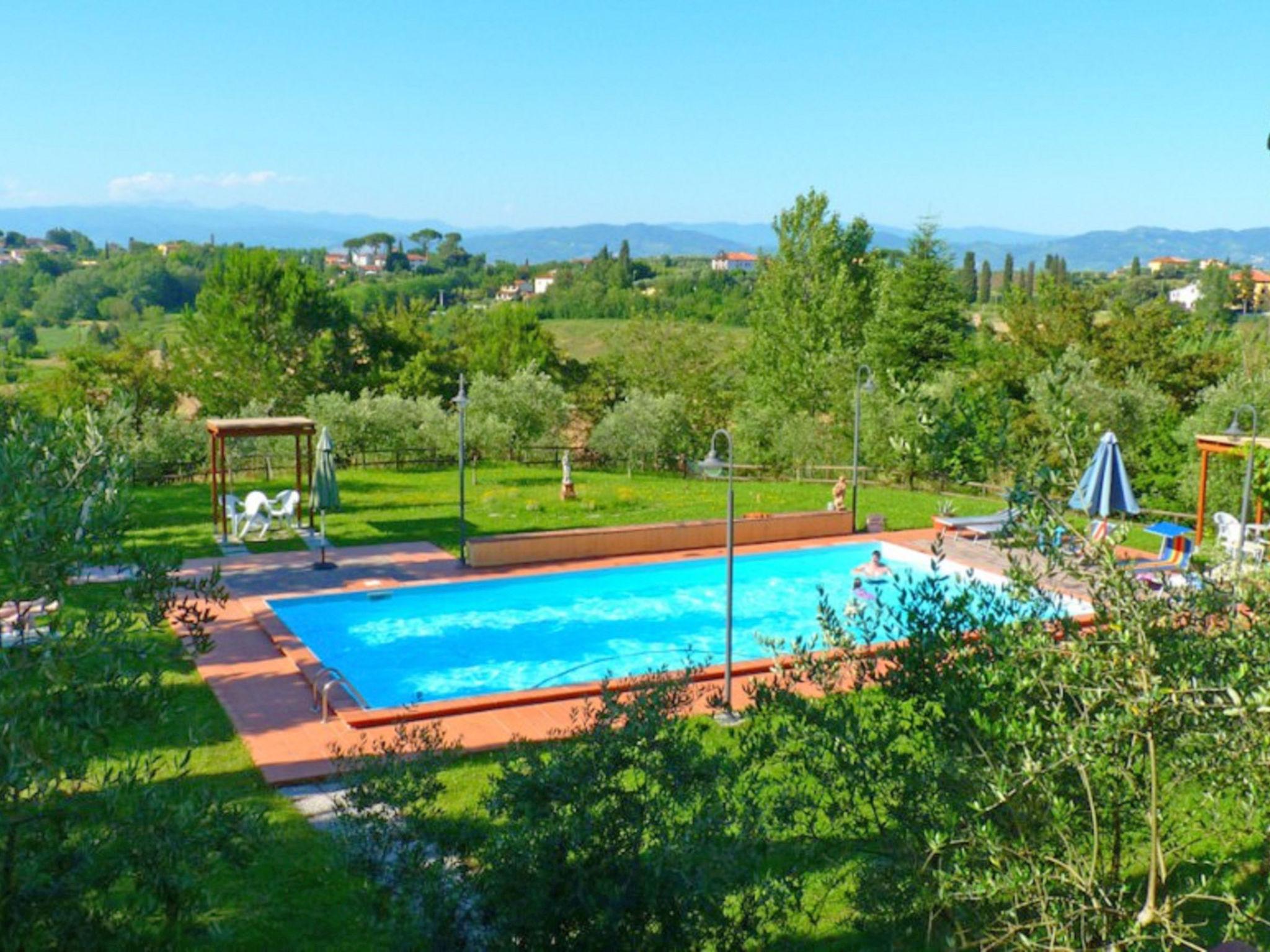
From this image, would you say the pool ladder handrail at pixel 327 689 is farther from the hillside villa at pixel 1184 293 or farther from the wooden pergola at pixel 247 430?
the hillside villa at pixel 1184 293

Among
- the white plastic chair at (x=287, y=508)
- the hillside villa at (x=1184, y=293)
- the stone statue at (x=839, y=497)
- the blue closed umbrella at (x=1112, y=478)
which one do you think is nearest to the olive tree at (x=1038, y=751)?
the blue closed umbrella at (x=1112, y=478)

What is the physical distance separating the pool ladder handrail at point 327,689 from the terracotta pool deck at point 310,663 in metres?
0.09

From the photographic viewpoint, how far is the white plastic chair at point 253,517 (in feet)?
68.3

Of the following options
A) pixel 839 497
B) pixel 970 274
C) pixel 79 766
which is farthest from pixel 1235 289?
pixel 79 766

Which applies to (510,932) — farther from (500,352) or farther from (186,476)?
(500,352)

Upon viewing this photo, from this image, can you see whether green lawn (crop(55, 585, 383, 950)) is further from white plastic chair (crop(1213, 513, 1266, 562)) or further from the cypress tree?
the cypress tree

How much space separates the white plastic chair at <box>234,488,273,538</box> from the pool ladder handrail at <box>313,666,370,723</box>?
821 centimetres

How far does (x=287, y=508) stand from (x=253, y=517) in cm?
66

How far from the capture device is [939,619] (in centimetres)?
653

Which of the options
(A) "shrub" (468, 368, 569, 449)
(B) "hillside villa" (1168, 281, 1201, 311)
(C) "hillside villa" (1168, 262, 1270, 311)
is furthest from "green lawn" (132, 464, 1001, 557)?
(B) "hillside villa" (1168, 281, 1201, 311)

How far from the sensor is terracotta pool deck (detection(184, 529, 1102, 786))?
11773 millimetres

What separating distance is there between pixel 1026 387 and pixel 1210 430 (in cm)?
949

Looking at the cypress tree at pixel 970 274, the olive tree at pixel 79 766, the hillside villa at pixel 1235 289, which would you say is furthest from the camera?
the cypress tree at pixel 970 274

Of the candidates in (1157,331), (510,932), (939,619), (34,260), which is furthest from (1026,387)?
(34,260)
